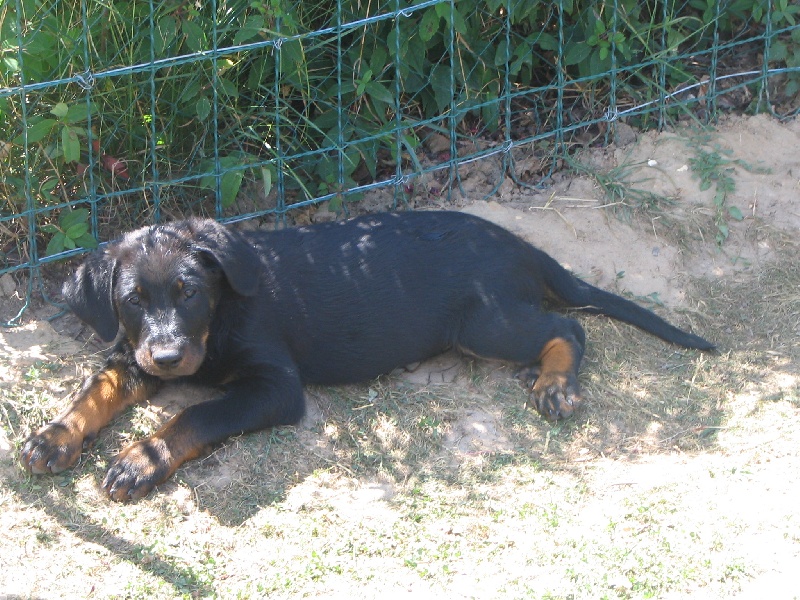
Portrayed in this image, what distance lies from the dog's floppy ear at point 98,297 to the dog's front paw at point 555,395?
71.6 inches

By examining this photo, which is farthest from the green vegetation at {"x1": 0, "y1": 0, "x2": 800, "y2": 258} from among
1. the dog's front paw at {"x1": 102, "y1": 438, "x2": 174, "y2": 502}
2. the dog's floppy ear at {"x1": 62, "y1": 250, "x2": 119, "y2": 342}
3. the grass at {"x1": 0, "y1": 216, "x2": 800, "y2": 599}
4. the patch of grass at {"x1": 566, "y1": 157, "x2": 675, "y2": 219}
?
the dog's front paw at {"x1": 102, "y1": 438, "x2": 174, "y2": 502}

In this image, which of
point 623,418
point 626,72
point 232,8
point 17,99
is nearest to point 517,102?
point 626,72

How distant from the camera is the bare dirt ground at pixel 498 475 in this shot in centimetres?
358

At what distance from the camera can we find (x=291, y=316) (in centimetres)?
465

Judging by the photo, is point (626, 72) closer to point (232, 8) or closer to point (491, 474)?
point (232, 8)

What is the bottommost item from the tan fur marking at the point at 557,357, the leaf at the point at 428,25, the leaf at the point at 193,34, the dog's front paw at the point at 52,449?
the tan fur marking at the point at 557,357

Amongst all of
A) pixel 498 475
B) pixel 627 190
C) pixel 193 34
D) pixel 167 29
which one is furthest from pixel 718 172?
pixel 167 29

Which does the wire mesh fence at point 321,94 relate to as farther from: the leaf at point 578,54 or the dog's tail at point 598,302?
the dog's tail at point 598,302

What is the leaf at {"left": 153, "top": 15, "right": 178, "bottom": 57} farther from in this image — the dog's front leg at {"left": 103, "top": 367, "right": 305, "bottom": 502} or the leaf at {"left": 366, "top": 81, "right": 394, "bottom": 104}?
the dog's front leg at {"left": 103, "top": 367, "right": 305, "bottom": 502}

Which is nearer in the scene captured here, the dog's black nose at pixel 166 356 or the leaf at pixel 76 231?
the dog's black nose at pixel 166 356

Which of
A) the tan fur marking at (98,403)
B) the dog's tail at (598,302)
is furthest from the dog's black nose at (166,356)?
the dog's tail at (598,302)

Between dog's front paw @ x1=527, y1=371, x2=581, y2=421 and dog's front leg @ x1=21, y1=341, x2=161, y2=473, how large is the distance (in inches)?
65.0

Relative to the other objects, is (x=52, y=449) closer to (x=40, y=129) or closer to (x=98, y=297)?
(x=98, y=297)

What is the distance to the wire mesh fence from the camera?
492cm
